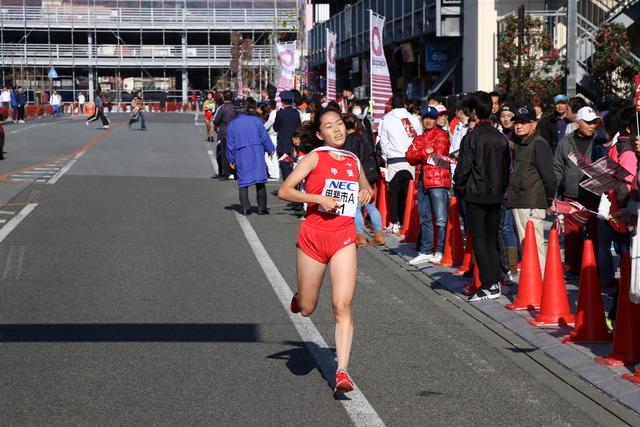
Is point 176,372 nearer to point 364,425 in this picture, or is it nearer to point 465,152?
point 364,425

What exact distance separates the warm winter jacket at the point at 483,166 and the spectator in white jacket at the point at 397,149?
4.74 metres

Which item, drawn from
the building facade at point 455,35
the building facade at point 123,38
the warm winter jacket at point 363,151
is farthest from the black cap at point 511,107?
the building facade at point 123,38

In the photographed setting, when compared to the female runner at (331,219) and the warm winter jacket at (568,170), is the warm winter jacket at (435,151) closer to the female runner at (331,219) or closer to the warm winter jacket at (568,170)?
the warm winter jacket at (568,170)

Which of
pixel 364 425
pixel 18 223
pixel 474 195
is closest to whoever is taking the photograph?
pixel 364 425

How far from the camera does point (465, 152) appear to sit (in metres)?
10.1

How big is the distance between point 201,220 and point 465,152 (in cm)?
750

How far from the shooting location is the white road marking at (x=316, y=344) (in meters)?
6.30

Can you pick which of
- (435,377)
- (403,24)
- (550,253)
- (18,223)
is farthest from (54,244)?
(403,24)

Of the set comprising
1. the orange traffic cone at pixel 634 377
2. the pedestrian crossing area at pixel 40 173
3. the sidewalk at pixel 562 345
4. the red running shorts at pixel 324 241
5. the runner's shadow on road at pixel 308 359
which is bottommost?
the sidewalk at pixel 562 345

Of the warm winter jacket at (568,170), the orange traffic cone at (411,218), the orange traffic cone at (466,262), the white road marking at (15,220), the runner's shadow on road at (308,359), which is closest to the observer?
the runner's shadow on road at (308,359)

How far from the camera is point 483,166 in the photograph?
1005 cm

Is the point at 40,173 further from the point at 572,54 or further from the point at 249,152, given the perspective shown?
the point at 572,54

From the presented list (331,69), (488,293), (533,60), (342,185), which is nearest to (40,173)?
(331,69)

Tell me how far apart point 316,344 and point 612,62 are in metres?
15.3
